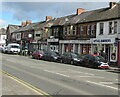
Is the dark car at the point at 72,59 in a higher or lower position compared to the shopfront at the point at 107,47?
lower

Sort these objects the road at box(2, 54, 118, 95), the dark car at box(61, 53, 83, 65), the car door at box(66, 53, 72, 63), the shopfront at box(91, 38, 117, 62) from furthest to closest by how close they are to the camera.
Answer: the shopfront at box(91, 38, 117, 62), the car door at box(66, 53, 72, 63), the dark car at box(61, 53, 83, 65), the road at box(2, 54, 118, 95)

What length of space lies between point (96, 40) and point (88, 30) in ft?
10.4

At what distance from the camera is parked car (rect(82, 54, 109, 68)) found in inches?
825

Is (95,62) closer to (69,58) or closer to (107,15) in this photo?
(69,58)

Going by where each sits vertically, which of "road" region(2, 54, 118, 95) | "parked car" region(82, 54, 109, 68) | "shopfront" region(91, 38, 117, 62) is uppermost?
"shopfront" region(91, 38, 117, 62)

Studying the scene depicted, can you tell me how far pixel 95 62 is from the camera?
2133 centimetres

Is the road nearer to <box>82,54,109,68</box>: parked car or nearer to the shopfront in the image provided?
<box>82,54,109,68</box>: parked car

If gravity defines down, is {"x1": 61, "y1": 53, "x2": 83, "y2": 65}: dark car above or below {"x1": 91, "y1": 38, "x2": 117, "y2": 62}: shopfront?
below

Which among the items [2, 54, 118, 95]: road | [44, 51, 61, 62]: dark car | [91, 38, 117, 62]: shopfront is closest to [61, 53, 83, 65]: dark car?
[44, 51, 61, 62]: dark car

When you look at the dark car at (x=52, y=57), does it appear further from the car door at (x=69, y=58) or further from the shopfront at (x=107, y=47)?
the shopfront at (x=107, y=47)

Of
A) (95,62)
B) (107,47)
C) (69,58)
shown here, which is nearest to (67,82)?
(95,62)

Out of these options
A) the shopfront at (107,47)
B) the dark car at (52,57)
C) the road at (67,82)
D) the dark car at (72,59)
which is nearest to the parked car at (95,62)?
the dark car at (72,59)

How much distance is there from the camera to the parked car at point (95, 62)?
68.8ft

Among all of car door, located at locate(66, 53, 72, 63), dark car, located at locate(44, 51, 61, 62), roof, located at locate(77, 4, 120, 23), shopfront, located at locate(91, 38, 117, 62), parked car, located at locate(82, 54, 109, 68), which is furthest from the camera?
dark car, located at locate(44, 51, 61, 62)
